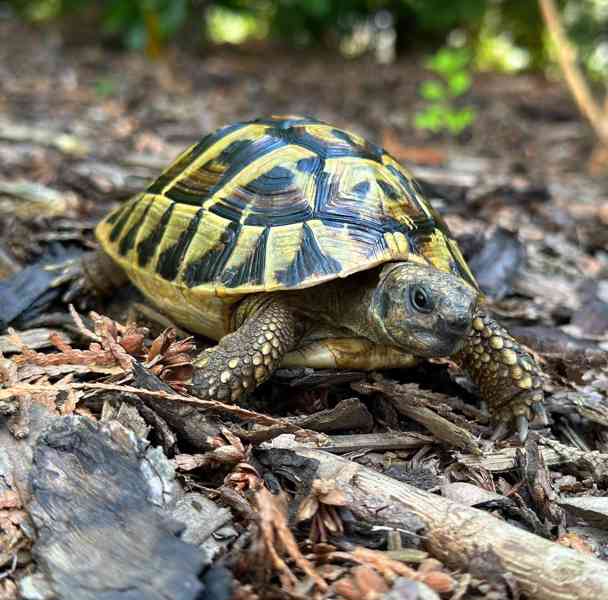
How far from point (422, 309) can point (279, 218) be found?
75 centimetres

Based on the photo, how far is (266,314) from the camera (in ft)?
9.43

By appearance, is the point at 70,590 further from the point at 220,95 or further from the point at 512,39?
the point at 512,39

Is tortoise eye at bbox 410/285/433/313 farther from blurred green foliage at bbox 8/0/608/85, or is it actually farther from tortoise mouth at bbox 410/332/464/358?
blurred green foliage at bbox 8/0/608/85

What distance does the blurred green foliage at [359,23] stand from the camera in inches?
343

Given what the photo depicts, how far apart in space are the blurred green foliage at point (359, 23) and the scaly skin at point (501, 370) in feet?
20.5

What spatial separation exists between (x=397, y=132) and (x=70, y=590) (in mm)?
6950

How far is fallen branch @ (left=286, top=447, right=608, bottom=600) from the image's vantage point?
1.94 m

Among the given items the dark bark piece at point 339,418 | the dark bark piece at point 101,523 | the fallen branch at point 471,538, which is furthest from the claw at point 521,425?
the dark bark piece at point 101,523

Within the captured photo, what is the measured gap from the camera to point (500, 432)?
2980mm

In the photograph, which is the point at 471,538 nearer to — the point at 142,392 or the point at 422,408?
the point at 422,408

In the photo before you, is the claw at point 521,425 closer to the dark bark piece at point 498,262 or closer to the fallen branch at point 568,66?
the dark bark piece at point 498,262

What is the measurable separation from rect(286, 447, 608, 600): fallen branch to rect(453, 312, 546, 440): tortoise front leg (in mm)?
879

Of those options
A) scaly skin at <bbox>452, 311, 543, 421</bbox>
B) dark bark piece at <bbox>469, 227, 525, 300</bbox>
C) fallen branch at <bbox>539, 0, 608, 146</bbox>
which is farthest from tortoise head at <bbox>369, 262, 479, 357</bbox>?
fallen branch at <bbox>539, 0, 608, 146</bbox>

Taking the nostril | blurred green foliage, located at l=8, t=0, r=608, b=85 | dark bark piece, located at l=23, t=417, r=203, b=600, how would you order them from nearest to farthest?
1. dark bark piece, located at l=23, t=417, r=203, b=600
2. the nostril
3. blurred green foliage, located at l=8, t=0, r=608, b=85
